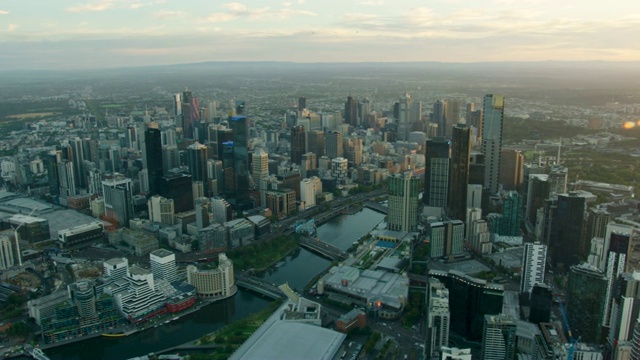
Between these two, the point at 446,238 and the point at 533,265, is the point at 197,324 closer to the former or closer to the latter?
the point at 446,238

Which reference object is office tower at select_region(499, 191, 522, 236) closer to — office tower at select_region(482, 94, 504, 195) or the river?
office tower at select_region(482, 94, 504, 195)

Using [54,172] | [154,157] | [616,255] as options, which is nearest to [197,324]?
[616,255]

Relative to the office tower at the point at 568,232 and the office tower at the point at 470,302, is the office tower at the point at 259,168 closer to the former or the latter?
the office tower at the point at 568,232

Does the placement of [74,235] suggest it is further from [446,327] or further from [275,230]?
[446,327]

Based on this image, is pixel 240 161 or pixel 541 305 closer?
pixel 541 305

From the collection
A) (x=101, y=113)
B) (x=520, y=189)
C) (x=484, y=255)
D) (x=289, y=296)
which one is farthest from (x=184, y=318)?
(x=101, y=113)

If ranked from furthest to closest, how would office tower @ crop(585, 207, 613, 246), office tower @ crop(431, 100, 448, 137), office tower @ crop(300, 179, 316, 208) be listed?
office tower @ crop(431, 100, 448, 137) < office tower @ crop(300, 179, 316, 208) < office tower @ crop(585, 207, 613, 246)

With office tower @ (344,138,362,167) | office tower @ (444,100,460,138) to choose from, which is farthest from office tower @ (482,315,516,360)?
office tower @ (444,100,460,138)
